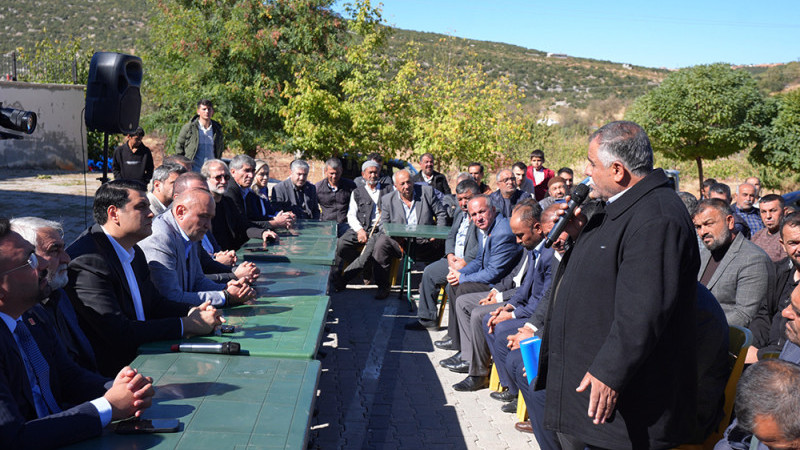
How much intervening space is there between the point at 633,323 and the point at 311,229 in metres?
5.92

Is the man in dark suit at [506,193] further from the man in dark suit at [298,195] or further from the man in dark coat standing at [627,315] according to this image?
the man in dark coat standing at [627,315]

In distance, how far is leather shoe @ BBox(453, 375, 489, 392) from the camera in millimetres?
5957

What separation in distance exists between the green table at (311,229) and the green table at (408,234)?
0.74 m

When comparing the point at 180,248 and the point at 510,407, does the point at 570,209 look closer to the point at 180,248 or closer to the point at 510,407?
the point at 180,248

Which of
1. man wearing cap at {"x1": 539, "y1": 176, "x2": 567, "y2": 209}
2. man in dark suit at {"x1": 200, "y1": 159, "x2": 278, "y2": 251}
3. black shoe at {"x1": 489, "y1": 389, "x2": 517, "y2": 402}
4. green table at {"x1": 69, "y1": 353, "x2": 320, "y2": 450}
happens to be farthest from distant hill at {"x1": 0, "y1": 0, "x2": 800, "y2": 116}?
green table at {"x1": 69, "y1": 353, "x2": 320, "y2": 450}

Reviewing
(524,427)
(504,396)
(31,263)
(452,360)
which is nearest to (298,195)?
(452,360)

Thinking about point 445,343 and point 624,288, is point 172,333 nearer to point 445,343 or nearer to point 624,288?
point 624,288

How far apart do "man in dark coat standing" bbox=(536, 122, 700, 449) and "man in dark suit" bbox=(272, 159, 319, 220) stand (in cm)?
706

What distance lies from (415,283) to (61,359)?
741 centimetres

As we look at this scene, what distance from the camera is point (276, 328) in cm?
378

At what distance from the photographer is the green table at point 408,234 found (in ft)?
28.6

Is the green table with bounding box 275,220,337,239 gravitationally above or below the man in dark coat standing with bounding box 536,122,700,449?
below

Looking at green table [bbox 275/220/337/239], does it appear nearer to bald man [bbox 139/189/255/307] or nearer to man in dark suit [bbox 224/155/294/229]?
man in dark suit [bbox 224/155/294/229]

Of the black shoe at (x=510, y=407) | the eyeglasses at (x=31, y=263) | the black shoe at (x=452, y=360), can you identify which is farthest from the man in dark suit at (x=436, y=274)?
the eyeglasses at (x=31, y=263)
